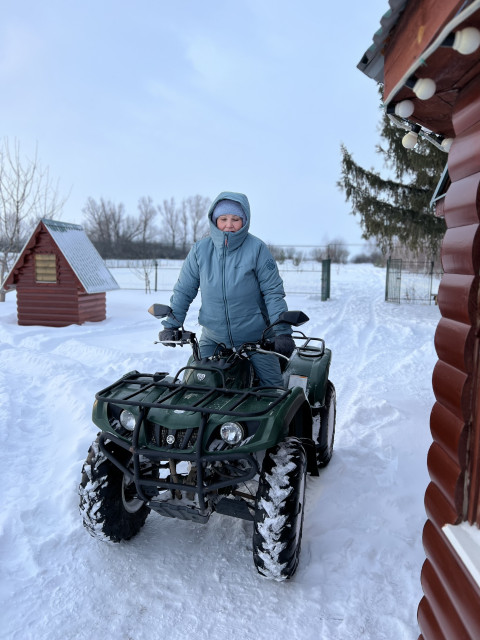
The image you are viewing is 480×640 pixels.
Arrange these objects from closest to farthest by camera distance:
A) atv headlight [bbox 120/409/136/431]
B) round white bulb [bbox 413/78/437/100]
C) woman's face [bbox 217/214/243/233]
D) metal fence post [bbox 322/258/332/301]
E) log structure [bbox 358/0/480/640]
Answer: log structure [bbox 358/0/480/640], round white bulb [bbox 413/78/437/100], atv headlight [bbox 120/409/136/431], woman's face [bbox 217/214/243/233], metal fence post [bbox 322/258/332/301]

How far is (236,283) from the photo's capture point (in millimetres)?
3105

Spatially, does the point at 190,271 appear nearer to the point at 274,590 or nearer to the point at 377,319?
the point at 274,590

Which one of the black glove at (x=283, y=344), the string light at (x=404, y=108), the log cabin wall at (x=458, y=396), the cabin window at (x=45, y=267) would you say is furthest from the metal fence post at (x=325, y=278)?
the log cabin wall at (x=458, y=396)

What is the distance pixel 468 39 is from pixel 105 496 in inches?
105

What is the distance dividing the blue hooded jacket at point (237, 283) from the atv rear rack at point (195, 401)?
0.55m

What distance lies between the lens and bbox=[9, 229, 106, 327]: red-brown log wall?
1095cm

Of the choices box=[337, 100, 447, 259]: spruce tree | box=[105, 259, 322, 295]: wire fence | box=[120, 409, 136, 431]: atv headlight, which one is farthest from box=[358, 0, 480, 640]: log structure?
box=[105, 259, 322, 295]: wire fence

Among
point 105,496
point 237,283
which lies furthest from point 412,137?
point 105,496

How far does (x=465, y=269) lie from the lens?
184 centimetres

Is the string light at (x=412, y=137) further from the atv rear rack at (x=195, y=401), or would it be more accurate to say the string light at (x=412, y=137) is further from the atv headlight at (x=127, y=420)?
the atv headlight at (x=127, y=420)

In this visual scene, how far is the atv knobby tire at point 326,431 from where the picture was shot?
3787 mm

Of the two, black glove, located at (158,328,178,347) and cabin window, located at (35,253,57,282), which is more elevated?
cabin window, located at (35,253,57,282)

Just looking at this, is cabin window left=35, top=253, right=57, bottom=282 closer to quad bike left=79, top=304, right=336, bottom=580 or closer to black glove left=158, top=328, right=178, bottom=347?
black glove left=158, top=328, right=178, bottom=347

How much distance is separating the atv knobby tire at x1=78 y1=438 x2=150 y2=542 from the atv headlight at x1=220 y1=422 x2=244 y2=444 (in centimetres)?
70
